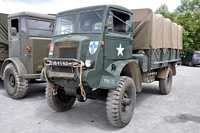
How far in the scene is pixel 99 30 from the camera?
435cm

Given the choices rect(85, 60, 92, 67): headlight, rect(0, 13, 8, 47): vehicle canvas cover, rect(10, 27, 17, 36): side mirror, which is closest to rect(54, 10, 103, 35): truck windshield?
rect(85, 60, 92, 67): headlight

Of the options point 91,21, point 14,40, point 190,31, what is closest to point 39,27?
point 14,40

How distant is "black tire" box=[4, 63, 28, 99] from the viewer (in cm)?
641

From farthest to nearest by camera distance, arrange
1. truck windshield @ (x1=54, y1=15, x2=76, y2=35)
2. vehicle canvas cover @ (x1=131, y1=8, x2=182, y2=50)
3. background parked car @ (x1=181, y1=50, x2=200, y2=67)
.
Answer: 1. background parked car @ (x1=181, y1=50, x2=200, y2=67)
2. vehicle canvas cover @ (x1=131, y1=8, x2=182, y2=50)
3. truck windshield @ (x1=54, y1=15, x2=76, y2=35)

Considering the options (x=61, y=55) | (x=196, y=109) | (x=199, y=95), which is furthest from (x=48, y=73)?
(x=199, y=95)

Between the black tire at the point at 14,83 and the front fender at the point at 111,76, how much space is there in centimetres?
329

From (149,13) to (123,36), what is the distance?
5.05 feet

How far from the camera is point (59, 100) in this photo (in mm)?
5211

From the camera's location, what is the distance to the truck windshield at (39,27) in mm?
6801

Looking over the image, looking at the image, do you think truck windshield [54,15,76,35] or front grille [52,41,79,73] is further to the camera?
truck windshield [54,15,76,35]

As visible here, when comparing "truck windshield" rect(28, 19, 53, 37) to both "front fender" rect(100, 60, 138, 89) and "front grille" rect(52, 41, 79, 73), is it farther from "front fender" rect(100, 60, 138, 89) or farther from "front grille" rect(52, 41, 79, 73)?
"front fender" rect(100, 60, 138, 89)

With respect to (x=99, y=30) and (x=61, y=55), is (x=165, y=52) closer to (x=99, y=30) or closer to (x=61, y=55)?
(x=99, y=30)

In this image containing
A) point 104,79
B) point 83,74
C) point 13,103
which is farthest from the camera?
point 13,103

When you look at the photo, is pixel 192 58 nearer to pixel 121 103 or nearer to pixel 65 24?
pixel 121 103
